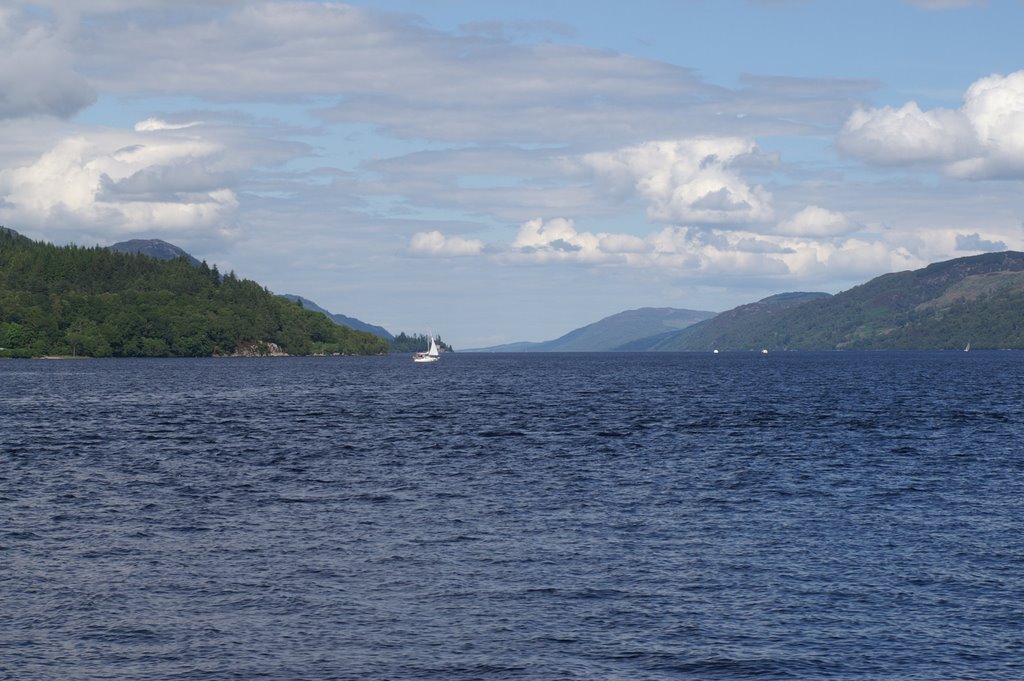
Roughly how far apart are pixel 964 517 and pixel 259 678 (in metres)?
39.5

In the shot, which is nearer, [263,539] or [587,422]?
[263,539]

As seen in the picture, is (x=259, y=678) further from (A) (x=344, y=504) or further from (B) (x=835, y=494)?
(B) (x=835, y=494)

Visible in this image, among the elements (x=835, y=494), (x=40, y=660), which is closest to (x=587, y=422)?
(x=835, y=494)

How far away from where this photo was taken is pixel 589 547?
158ft

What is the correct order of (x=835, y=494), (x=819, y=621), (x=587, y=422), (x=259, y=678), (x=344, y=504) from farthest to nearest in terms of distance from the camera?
(x=587, y=422)
(x=835, y=494)
(x=344, y=504)
(x=819, y=621)
(x=259, y=678)

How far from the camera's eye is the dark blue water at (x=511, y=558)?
33.0 m

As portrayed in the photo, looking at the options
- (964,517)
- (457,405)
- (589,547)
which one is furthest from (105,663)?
(457,405)

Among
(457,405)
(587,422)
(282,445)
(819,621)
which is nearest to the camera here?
(819,621)

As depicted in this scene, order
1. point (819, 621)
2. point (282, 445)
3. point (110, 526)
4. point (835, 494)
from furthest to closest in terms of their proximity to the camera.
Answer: point (282, 445), point (835, 494), point (110, 526), point (819, 621)

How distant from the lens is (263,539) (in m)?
49.8

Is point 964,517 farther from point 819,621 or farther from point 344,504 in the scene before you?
point 344,504

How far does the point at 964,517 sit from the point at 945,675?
2722cm

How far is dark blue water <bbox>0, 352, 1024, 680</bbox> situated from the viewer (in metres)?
33.0

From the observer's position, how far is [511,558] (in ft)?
151
